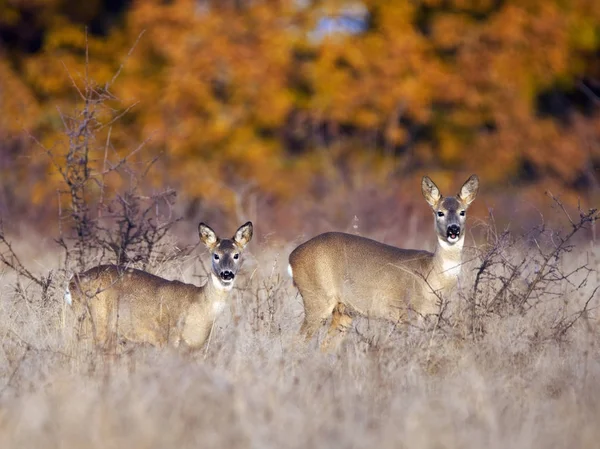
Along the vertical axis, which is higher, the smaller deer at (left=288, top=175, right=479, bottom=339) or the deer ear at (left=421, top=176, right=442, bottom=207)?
the deer ear at (left=421, top=176, right=442, bottom=207)

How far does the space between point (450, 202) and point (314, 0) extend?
9.38 meters

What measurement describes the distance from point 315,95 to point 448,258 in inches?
356

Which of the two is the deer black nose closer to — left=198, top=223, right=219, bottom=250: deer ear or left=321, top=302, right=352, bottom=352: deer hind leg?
left=321, top=302, right=352, bottom=352: deer hind leg

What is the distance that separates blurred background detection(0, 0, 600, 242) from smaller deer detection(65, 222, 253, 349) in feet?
22.9

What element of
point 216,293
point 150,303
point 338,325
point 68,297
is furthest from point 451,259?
point 68,297

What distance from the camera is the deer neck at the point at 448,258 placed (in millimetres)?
6641

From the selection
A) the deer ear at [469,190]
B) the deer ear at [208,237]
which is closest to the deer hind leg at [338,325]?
the deer ear at [208,237]

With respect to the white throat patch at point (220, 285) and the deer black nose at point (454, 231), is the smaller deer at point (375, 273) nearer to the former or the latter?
the deer black nose at point (454, 231)

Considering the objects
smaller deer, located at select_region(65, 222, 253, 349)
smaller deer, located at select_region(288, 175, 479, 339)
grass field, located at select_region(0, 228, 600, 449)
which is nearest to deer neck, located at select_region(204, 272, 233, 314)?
smaller deer, located at select_region(65, 222, 253, 349)

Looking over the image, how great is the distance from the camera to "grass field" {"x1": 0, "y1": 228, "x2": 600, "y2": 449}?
3986mm

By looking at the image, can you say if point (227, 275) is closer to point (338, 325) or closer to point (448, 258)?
point (338, 325)

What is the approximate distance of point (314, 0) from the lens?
15586mm

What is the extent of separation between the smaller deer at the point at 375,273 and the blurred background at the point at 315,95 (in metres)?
6.55

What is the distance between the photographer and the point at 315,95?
15.4m
